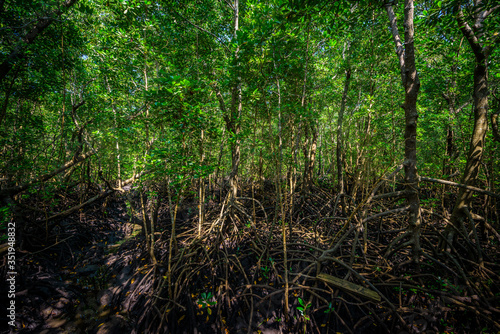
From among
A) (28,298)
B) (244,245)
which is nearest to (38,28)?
(28,298)

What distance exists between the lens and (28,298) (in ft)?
10.6

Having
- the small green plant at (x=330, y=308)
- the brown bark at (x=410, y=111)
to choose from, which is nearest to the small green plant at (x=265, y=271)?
the small green plant at (x=330, y=308)

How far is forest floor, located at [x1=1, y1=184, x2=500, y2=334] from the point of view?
7.55ft

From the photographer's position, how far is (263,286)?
9.75 ft

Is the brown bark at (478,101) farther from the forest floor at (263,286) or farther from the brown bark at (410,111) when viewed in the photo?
the forest floor at (263,286)

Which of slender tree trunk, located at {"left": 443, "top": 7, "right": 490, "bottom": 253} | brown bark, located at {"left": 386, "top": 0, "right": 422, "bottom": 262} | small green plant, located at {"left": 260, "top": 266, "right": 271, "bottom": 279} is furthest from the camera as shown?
small green plant, located at {"left": 260, "top": 266, "right": 271, "bottom": 279}

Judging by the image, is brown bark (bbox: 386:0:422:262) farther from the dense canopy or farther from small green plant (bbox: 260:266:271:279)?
small green plant (bbox: 260:266:271:279)

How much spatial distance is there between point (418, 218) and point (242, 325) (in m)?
3.08

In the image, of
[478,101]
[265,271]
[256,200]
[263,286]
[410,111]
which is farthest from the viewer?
[256,200]

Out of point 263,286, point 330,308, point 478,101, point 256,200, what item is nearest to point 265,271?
point 263,286

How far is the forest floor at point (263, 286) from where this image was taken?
2.30 meters

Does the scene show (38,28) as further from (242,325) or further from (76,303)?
(242,325)

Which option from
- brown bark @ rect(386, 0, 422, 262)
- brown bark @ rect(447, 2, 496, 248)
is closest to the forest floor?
brown bark @ rect(386, 0, 422, 262)

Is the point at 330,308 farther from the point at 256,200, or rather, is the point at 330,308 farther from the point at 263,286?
the point at 256,200
